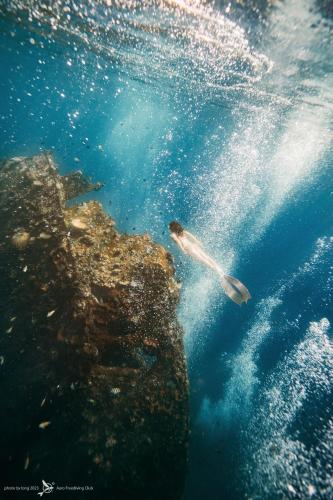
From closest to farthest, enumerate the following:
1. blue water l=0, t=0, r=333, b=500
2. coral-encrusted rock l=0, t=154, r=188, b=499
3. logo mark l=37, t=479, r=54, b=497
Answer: logo mark l=37, t=479, r=54, b=497, coral-encrusted rock l=0, t=154, r=188, b=499, blue water l=0, t=0, r=333, b=500

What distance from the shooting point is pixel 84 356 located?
4449 mm

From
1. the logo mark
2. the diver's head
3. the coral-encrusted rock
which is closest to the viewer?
the logo mark

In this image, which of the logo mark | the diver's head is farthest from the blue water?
the logo mark

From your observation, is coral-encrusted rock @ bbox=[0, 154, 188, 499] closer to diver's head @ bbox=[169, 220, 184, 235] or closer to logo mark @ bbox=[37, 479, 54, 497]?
logo mark @ bbox=[37, 479, 54, 497]

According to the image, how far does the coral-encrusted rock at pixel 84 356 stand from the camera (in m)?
3.86

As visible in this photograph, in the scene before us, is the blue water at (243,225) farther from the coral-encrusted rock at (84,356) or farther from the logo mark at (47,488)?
the logo mark at (47,488)

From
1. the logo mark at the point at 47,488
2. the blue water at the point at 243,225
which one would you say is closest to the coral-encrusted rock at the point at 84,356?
the logo mark at the point at 47,488

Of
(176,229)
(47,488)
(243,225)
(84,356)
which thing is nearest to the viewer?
(47,488)

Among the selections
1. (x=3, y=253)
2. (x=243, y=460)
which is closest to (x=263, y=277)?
(x=243, y=460)

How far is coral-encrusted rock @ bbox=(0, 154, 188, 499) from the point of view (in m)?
3.86

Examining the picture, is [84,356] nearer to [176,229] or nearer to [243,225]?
[176,229]

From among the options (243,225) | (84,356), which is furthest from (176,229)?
(243,225)

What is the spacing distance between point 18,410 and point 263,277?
25.1 metres

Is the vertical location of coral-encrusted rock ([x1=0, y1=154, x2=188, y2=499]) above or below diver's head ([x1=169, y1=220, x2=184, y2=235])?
below
